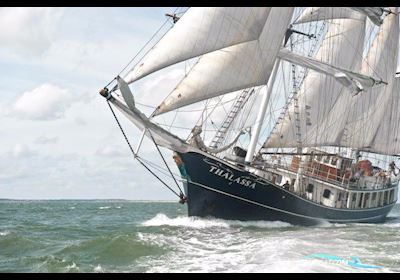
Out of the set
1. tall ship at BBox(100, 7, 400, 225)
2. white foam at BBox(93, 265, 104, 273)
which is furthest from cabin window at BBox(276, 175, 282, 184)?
white foam at BBox(93, 265, 104, 273)

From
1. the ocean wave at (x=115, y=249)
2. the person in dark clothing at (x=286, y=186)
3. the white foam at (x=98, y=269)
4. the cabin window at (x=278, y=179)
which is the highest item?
the cabin window at (x=278, y=179)

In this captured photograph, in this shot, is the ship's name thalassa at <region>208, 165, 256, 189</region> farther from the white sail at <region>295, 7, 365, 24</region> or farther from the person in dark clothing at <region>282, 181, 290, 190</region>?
the white sail at <region>295, 7, 365, 24</region>

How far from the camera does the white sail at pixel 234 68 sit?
31.0 meters

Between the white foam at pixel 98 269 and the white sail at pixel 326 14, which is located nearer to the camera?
the white foam at pixel 98 269

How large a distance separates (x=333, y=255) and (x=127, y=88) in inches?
506

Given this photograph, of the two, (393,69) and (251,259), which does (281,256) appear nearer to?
(251,259)

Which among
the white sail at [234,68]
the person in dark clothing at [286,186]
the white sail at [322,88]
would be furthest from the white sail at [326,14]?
the person in dark clothing at [286,186]

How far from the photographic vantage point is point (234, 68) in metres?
32.3

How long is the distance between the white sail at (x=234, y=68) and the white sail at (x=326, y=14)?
6.75m

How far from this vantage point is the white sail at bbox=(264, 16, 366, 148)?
4222 centimetres

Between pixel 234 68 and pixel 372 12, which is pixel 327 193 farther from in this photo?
pixel 372 12

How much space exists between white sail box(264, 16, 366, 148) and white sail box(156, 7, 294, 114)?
9273 mm

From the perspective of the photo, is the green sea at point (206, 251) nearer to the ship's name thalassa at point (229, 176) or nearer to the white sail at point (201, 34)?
the ship's name thalassa at point (229, 176)

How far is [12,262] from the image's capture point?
21.1 metres
